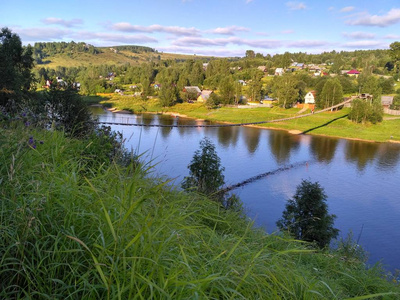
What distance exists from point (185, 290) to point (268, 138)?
1188 inches

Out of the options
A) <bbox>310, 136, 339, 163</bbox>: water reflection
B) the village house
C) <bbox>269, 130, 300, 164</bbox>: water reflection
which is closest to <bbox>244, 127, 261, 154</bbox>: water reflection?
<bbox>269, 130, 300, 164</bbox>: water reflection

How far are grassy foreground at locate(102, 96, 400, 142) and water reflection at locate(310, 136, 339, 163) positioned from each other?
2785 millimetres

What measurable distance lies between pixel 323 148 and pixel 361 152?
2.92 metres

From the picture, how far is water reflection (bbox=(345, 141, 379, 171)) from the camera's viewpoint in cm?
2347

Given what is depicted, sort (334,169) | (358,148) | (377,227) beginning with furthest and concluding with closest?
(358,148), (334,169), (377,227)

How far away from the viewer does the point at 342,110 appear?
4491 centimetres

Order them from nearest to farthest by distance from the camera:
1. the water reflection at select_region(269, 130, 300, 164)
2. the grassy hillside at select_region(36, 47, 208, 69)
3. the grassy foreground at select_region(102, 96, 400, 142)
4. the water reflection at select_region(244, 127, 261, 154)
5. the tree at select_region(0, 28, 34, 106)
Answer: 1. the tree at select_region(0, 28, 34, 106)
2. the water reflection at select_region(269, 130, 300, 164)
3. the water reflection at select_region(244, 127, 261, 154)
4. the grassy foreground at select_region(102, 96, 400, 142)
5. the grassy hillside at select_region(36, 47, 208, 69)

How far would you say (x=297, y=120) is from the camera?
131 ft

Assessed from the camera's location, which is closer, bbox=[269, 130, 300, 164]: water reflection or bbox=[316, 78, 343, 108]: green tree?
bbox=[269, 130, 300, 164]: water reflection

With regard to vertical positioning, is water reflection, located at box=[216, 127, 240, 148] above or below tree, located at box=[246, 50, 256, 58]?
below

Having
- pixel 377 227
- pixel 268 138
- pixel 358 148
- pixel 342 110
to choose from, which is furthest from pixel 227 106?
pixel 377 227

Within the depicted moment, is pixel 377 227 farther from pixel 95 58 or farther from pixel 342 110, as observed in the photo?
pixel 95 58

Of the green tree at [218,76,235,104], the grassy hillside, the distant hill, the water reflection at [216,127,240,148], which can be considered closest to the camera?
the water reflection at [216,127,240,148]

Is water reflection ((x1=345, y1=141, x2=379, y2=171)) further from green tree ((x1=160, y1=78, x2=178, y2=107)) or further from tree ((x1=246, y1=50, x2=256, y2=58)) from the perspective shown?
tree ((x1=246, y1=50, x2=256, y2=58))
